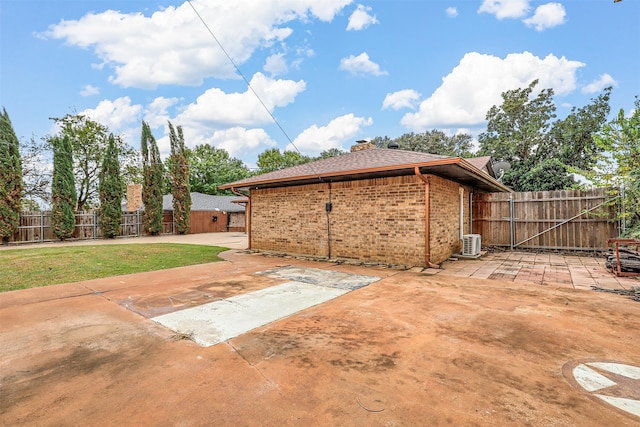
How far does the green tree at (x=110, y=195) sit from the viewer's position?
17859 mm

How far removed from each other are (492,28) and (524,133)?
1244 cm

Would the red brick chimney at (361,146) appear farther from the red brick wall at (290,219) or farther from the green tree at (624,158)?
the green tree at (624,158)

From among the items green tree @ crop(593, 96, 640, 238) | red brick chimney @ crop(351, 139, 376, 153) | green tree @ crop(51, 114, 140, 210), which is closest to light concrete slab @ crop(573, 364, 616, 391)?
green tree @ crop(593, 96, 640, 238)

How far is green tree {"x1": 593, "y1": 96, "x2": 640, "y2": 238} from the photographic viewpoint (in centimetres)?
760

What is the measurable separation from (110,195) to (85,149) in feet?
24.5

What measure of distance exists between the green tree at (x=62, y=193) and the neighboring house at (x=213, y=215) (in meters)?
7.44

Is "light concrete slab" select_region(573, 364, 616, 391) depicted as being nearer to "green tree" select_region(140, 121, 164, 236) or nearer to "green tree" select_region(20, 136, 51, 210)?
"green tree" select_region(140, 121, 164, 236)

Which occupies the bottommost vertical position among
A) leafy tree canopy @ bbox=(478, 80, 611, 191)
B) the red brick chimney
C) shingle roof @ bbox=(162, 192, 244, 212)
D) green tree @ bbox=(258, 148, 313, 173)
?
shingle roof @ bbox=(162, 192, 244, 212)

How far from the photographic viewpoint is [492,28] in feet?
31.9

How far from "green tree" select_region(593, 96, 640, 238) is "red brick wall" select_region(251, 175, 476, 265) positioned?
3791 millimetres

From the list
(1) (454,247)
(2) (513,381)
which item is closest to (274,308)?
(2) (513,381)

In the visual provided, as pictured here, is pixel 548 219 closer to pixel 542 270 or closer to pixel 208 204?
pixel 542 270

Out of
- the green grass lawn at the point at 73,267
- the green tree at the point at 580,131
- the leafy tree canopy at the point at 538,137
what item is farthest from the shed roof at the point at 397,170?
the green tree at the point at 580,131

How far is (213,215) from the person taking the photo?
82.4 ft
